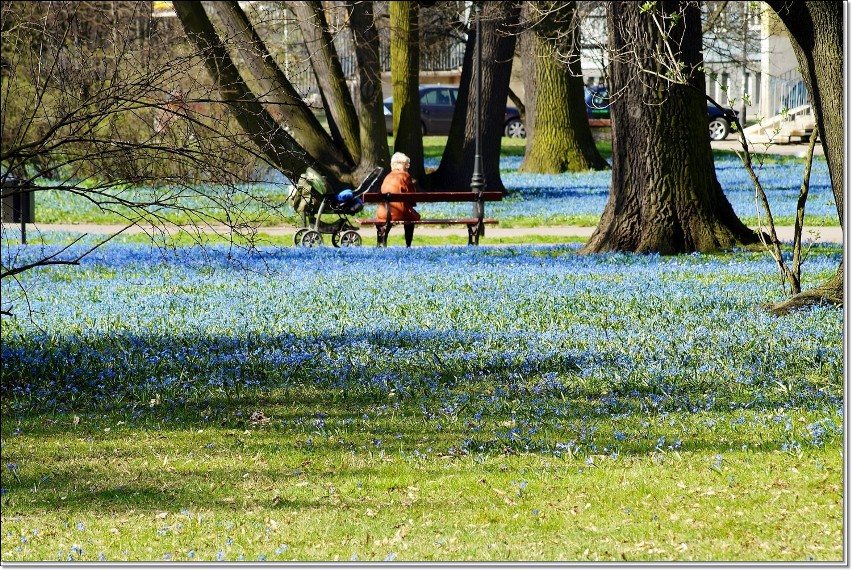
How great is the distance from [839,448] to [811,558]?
157cm

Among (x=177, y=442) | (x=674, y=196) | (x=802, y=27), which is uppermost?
(x=802, y=27)

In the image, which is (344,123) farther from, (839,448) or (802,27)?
A: (839,448)

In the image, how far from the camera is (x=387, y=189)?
1588 cm

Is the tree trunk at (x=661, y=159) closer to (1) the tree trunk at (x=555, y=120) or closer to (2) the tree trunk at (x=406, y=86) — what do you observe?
(2) the tree trunk at (x=406, y=86)

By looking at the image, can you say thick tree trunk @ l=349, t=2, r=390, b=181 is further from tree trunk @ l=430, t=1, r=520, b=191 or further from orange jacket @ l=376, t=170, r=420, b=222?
orange jacket @ l=376, t=170, r=420, b=222

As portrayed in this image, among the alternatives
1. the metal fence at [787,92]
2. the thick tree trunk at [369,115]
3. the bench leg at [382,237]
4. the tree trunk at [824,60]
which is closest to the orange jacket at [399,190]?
the bench leg at [382,237]

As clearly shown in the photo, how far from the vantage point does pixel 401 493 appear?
533 centimetres

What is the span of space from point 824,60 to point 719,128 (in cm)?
3635

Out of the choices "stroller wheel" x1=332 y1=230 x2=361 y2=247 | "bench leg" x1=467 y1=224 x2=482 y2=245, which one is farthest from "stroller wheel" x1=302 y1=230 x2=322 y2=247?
"bench leg" x1=467 y1=224 x2=482 y2=245

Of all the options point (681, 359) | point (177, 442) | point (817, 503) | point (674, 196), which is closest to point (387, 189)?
point (674, 196)

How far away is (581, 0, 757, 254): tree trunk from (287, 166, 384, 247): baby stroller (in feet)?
12.5

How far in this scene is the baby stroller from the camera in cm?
1633

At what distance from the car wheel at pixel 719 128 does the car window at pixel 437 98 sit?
30.7 feet

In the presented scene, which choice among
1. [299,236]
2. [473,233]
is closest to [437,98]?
[299,236]
